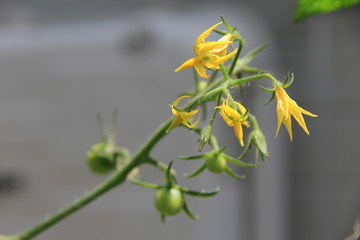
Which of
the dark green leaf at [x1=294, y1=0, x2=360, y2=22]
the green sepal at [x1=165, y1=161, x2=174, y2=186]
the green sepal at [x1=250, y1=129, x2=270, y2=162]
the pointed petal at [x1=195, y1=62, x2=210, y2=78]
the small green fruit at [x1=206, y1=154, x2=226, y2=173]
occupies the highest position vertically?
the dark green leaf at [x1=294, y1=0, x2=360, y2=22]

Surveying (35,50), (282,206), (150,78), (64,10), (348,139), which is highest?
(64,10)

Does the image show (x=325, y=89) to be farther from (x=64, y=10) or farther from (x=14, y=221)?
(x=14, y=221)

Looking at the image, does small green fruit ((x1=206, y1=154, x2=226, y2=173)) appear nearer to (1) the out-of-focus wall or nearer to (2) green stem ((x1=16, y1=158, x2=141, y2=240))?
(2) green stem ((x1=16, y1=158, x2=141, y2=240))

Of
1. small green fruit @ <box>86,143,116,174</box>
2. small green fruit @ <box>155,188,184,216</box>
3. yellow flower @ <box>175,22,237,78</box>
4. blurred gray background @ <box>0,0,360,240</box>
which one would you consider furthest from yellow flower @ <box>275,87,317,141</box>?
blurred gray background @ <box>0,0,360,240</box>

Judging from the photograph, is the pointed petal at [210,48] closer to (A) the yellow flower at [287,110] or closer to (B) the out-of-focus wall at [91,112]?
(A) the yellow flower at [287,110]

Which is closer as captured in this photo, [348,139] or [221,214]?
[221,214]

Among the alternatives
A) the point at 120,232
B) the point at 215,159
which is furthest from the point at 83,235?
the point at 215,159
